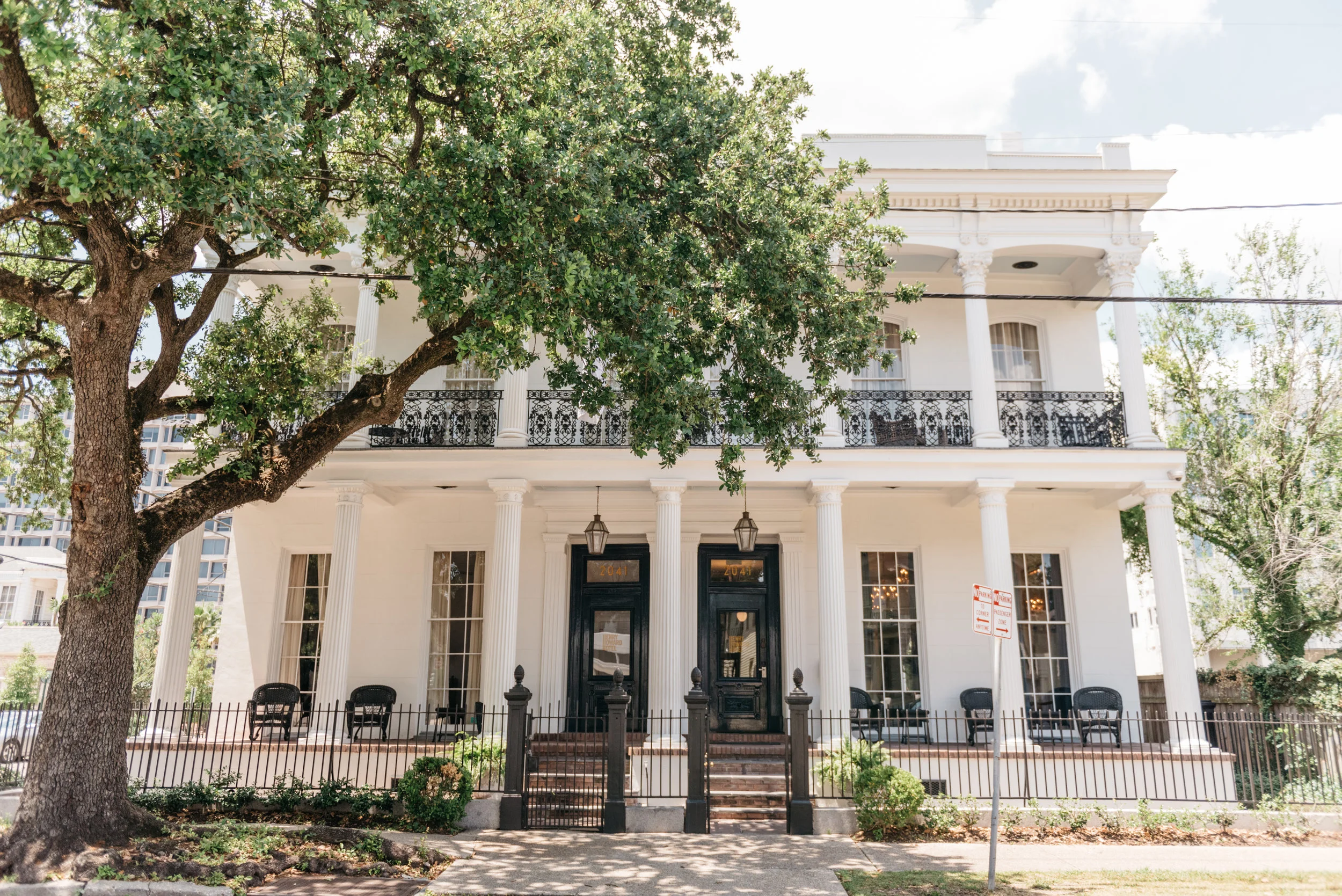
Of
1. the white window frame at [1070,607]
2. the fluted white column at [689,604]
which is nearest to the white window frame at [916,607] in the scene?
the white window frame at [1070,607]

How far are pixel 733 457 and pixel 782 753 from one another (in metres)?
5.53

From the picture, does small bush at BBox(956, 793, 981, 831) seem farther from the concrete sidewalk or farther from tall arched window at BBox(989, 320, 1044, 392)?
tall arched window at BBox(989, 320, 1044, 392)

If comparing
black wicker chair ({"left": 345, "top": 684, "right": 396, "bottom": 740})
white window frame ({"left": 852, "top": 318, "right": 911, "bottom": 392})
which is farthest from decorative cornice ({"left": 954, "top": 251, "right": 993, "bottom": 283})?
black wicker chair ({"left": 345, "top": 684, "right": 396, "bottom": 740})

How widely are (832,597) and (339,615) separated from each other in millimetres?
7187

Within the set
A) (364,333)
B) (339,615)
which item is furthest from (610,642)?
(364,333)

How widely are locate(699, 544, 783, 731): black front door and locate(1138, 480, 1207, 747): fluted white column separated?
18.8 ft

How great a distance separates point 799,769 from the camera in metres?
10.6

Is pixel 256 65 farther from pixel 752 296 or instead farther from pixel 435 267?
pixel 752 296

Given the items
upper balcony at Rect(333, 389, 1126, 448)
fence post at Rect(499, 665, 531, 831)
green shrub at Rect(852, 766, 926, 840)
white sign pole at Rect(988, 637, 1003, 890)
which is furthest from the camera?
upper balcony at Rect(333, 389, 1126, 448)

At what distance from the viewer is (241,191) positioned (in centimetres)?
696

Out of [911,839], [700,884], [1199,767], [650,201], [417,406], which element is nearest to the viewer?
[700,884]

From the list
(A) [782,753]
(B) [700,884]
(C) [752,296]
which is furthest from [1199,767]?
(C) [752,296]

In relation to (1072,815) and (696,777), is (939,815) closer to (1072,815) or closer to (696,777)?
(1072,815)

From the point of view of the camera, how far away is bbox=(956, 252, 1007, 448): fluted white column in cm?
1370
